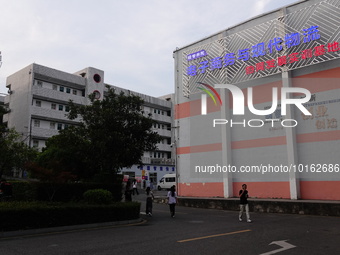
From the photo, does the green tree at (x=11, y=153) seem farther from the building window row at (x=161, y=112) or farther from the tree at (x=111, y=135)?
the building window row at (x=161, y=112)

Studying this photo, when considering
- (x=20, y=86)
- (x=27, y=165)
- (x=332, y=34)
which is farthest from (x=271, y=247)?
(x=20, y=86)

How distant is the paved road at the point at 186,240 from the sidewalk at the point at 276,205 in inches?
137

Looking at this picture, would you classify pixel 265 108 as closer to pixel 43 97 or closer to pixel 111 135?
pixel 111 135

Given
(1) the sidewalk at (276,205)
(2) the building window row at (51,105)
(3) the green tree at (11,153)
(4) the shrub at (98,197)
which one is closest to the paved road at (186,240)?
(4) the shrub at (98,197)

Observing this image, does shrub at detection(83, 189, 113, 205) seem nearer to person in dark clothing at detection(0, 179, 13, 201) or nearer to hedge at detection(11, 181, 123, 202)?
hedge at detection(11, 181, 123, 202)

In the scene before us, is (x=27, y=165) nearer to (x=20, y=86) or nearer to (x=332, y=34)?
(x=332, y=34)

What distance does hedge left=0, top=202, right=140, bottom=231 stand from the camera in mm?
10625

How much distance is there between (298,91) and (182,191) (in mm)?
11402

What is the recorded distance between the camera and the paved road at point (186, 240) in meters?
8.05

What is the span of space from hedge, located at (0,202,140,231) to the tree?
3.23 meters

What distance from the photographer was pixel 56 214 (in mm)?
11781

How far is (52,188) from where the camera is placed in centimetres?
1595

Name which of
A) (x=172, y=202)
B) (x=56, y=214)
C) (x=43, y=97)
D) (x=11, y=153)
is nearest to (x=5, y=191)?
(x=56, y=214)

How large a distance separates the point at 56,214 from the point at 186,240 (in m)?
5.31
